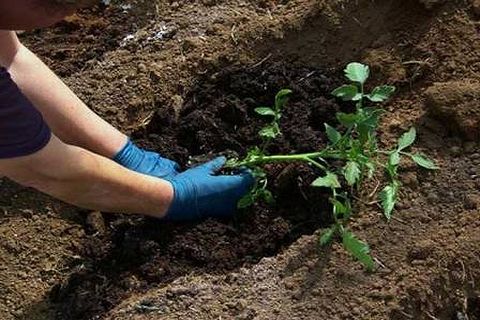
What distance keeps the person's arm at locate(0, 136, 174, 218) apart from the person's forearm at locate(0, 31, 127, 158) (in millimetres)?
251

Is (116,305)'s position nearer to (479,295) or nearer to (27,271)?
(27,271)

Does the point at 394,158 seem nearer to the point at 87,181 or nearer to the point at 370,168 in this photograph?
the point at 370,168

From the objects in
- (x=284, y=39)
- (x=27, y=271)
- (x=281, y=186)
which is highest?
(x=284, y=39)

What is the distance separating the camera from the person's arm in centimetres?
231

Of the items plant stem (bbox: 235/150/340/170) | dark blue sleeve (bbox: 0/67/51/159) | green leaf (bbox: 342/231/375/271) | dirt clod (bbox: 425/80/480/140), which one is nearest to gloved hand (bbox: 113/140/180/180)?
plant stem (bbox: 235/150/340/170)

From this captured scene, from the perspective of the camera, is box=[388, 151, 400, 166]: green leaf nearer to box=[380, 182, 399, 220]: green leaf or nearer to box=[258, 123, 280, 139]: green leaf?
box=[380, 182, 399, 220]: green leaf

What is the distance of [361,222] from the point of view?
2.50 m

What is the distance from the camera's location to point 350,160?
95.0 inches

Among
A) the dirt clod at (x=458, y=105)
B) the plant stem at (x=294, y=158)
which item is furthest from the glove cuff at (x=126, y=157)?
the dirt clod at (x=458, y=105)

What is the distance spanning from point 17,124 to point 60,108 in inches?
21.7

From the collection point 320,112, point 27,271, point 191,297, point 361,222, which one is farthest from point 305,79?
point 27,271

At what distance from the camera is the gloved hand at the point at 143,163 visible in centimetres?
279

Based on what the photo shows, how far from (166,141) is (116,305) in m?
0.62

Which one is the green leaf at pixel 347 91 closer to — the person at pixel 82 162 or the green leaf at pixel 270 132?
the green leaf at pixel 270 132
